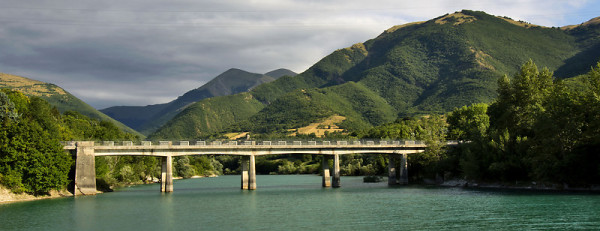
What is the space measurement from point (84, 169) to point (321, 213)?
4339 cm

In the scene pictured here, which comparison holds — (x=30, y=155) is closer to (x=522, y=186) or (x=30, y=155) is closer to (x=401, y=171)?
(x=401, y=171)

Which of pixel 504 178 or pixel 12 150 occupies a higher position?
pixel 12 150

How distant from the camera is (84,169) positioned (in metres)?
80.3

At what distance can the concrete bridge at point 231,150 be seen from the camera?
80.8 metres

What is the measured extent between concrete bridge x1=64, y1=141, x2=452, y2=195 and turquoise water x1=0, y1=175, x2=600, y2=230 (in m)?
8.12

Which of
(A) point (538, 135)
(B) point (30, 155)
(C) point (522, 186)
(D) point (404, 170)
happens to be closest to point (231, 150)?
(B) point (30, 155)

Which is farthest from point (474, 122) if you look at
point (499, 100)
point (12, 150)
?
point (12, 150)

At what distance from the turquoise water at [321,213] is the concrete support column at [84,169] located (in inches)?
257

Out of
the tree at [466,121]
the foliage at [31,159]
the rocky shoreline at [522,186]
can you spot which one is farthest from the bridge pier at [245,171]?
the tree at [466,121]

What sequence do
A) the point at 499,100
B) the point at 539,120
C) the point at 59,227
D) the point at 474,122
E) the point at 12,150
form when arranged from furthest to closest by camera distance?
the point at 474,122 → the point at 499,100 → the point at 539,120 → the point at 12,150 → the point at 59,227

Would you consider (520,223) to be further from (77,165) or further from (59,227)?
(77,165)

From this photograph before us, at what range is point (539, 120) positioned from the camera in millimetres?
76562

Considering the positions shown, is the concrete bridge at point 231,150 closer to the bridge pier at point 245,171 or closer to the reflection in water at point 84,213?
the bridge pier at point 245,171

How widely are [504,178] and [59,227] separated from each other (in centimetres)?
6649
